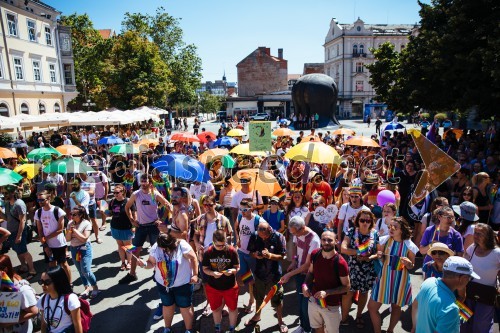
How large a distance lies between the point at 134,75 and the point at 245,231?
3132 centimetres

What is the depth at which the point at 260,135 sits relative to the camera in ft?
33.0

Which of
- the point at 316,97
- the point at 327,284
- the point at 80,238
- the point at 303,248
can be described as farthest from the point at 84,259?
the point at 316,97

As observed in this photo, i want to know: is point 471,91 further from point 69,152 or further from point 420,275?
point 69,152

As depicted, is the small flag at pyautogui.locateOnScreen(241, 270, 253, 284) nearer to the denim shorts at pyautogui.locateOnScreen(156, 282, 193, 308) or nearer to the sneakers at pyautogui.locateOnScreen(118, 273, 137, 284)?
the denim shorts at pyautogui.locateOnScreen(156, 282, 193, 308)

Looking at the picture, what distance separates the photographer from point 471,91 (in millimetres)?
11305

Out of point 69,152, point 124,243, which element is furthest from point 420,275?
point 69,152

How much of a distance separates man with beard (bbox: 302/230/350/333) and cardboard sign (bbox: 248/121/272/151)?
619cm

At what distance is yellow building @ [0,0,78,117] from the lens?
2670 cm

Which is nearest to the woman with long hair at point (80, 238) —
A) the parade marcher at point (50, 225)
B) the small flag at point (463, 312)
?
the parade marcher at point (50, 225)

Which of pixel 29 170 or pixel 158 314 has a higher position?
pixel 29 170

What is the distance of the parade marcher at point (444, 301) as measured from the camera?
9.41 feet

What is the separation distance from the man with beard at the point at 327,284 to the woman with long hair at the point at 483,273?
5.13 ft

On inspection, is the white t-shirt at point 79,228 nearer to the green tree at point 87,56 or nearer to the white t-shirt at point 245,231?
the white t-shirt at point 245,231

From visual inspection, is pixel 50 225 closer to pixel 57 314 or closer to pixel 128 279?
pixel 128 279
